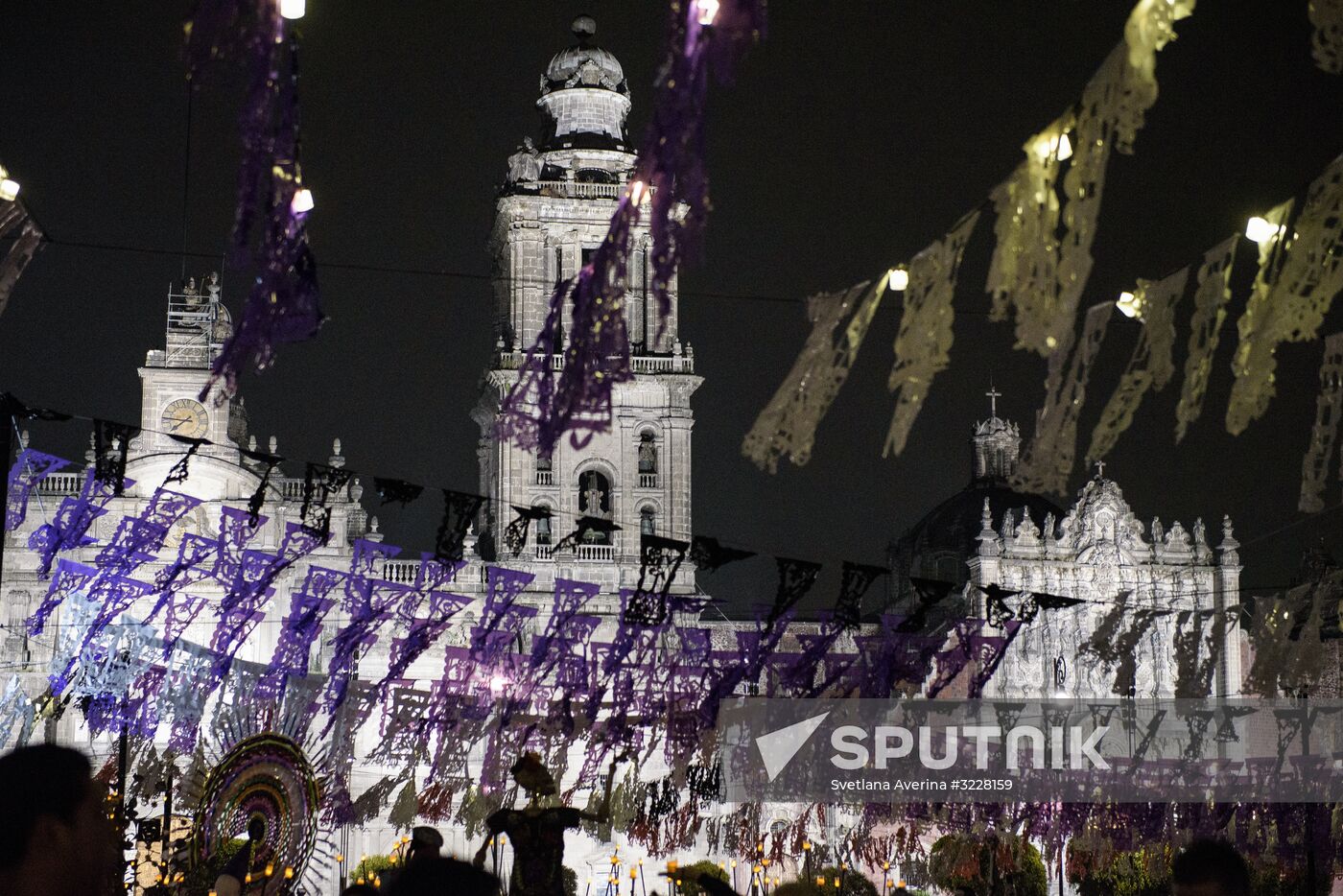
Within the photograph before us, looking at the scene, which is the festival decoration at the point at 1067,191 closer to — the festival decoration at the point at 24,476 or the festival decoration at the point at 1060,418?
the festival decoration at the point at 1060,418

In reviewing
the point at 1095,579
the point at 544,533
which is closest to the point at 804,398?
the point at 544,533

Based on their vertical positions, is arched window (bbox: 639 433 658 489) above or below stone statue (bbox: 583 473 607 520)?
above

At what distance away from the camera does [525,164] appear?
47781 millimetres

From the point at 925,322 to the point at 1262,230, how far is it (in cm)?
158

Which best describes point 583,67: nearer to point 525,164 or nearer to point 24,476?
point 525,164

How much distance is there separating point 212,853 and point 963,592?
1759 inches

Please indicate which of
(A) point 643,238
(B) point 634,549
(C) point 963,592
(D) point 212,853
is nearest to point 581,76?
(A) point 643,238

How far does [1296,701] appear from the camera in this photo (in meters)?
32.4

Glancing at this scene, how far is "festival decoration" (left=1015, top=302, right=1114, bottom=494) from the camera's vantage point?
29.1 feet

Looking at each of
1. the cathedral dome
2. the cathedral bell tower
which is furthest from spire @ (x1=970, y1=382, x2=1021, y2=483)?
the cathedral bell tower

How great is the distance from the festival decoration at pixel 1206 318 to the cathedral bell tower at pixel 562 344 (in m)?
37.3

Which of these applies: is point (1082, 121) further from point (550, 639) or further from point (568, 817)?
point (550, 639)

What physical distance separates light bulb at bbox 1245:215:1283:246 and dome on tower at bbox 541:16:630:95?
4024 cm

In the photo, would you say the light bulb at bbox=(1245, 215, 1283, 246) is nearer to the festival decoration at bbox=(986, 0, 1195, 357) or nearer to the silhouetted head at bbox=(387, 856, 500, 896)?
the festival decoration at bbox=(986, 0, 1195, 357)
